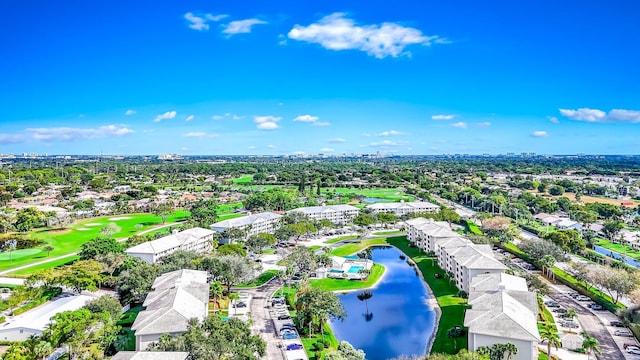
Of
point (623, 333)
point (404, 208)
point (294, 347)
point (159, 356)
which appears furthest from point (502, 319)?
point (404, 208)

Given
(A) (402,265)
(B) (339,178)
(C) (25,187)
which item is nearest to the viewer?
(A) (402,265)

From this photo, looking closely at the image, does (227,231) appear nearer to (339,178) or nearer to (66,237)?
(66,237)

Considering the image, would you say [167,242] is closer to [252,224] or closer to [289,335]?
[252,224]

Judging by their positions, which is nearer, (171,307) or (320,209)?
(171,307)

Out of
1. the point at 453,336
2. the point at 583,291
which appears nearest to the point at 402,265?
the point at 583,291

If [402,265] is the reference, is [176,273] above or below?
above

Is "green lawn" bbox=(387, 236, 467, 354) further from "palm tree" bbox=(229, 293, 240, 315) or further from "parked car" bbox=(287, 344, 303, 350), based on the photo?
"palm tree" bbox=(229, 293, 240, 315)

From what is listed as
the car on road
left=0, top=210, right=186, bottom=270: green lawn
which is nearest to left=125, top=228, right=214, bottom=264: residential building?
left=0, top=210, right=186, bottom=270: green lawn
